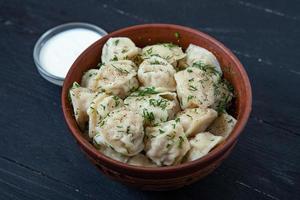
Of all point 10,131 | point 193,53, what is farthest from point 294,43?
point 10,131

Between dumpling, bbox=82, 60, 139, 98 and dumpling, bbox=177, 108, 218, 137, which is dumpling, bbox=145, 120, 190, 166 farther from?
dumpling, bbox=82, 60, 139, 98

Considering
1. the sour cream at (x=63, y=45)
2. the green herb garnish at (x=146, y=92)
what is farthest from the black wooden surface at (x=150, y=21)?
the green herb garnish at (x=146, y=92)

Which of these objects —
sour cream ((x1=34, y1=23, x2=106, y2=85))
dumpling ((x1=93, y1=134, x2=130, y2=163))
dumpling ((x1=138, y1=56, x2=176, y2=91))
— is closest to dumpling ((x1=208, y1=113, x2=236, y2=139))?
dumpling ((x1=138, y1=56, x2=176, y2=91))

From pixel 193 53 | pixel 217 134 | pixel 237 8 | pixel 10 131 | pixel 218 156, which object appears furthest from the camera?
pixel 237 8

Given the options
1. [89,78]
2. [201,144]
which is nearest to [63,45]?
[89,78]

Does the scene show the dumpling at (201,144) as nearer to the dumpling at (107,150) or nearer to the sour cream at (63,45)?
the dumpling at (107,150)

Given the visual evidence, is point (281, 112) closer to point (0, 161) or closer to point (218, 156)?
point (218, 156)

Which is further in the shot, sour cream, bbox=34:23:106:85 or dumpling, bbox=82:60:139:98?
sour cream, bbox=34:23:106:85
